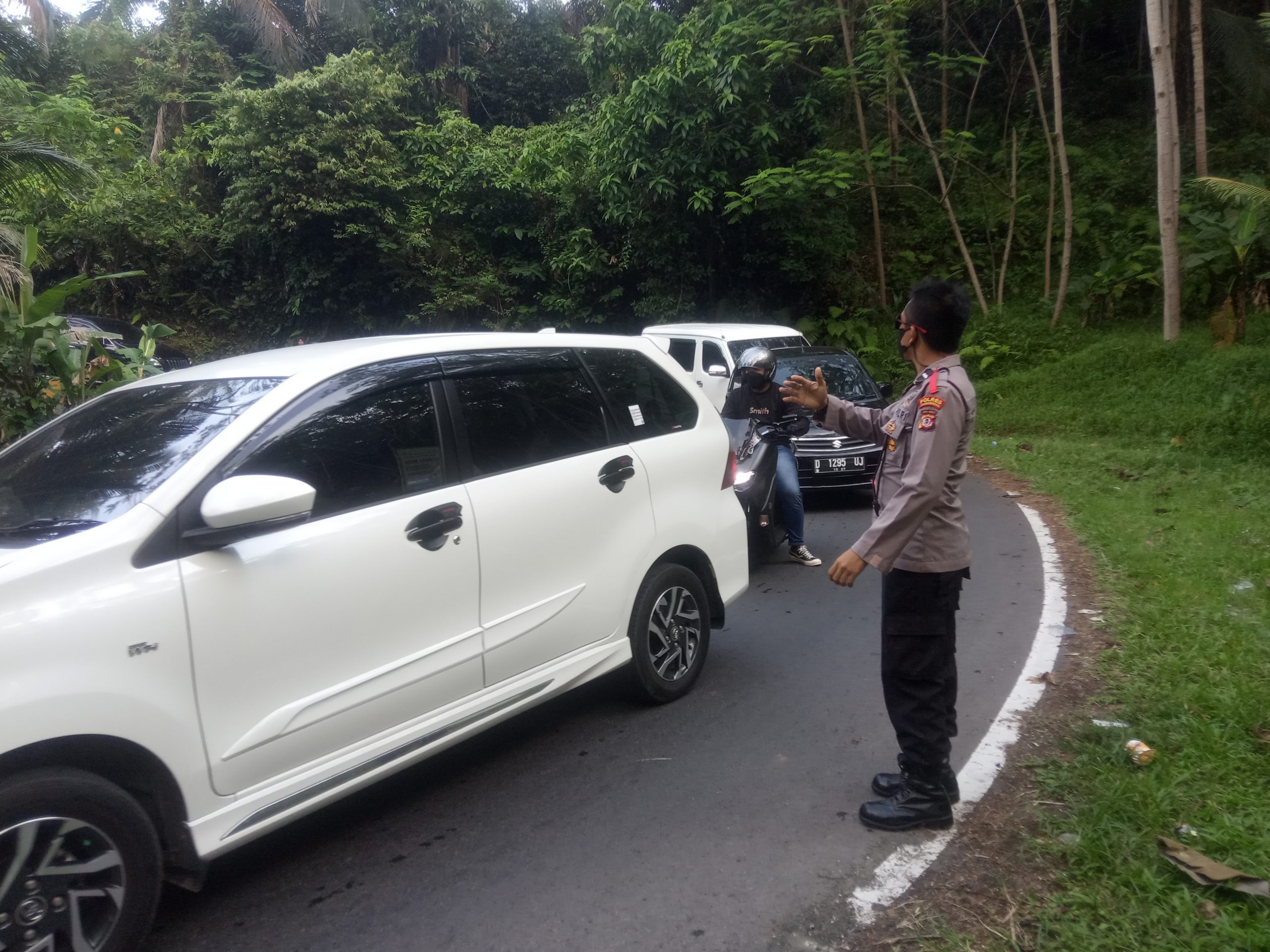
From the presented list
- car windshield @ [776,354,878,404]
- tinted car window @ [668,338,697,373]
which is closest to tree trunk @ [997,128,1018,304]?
tinted car window @ [668,338,697,373]

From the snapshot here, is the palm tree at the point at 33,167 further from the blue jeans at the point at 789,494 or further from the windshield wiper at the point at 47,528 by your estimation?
the windshield wiper at the point at 47,528

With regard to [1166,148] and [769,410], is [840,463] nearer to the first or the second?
[769,410]

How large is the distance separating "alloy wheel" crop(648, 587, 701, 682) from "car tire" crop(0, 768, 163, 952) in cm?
250

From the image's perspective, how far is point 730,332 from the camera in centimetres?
1303

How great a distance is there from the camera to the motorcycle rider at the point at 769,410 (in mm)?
7367

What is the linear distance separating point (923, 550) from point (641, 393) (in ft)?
6.63

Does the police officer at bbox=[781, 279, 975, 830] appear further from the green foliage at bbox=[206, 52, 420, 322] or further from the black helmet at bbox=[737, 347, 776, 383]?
the green foliage at bbox=[206, 52, 420, 322]

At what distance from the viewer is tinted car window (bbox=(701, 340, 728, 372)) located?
12.7 meters

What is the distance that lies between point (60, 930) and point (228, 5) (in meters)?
28.2

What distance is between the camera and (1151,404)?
1370 cm

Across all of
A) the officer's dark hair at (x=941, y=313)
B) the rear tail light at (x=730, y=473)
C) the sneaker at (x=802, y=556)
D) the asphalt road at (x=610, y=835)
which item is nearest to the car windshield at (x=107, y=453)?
the asphalt road at (x=610, y=835)

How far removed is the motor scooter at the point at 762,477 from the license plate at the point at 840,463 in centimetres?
186

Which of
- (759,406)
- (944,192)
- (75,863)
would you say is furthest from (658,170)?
(75,863)

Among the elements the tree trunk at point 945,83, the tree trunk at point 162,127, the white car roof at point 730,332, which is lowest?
the white car roof at point 730,332
